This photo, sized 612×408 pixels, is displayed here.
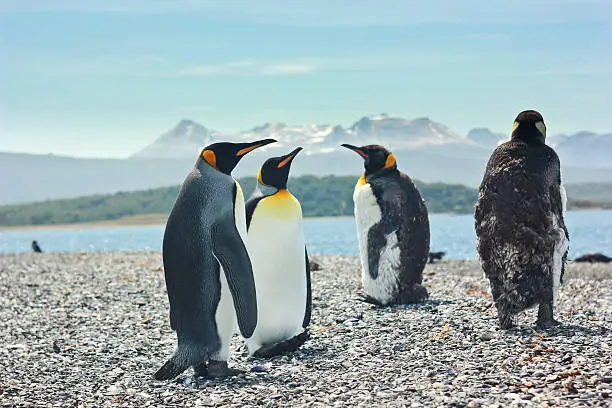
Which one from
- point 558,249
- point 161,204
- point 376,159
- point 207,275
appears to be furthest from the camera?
point 161,204

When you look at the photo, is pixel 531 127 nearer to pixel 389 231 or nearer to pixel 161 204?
pixel 389 231

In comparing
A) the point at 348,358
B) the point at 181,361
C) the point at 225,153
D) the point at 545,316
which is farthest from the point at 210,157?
the point at 545,316

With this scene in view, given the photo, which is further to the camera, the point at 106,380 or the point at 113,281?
the point at 113,281

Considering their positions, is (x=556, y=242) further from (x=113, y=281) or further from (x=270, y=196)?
(x=113, y=281)

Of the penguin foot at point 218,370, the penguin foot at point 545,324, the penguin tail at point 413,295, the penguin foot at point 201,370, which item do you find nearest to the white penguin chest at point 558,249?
the penguin foot at point 545,324

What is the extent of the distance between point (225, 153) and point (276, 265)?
122cm

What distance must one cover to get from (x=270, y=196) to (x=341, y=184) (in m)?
83.6

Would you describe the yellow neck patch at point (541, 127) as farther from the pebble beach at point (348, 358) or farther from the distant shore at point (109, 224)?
the distant shore at point (109, 224)

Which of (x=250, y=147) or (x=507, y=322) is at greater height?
(x=250, y=147)

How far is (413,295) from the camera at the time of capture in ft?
28.0

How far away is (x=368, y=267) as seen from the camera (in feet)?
28.0

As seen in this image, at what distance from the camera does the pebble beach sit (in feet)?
15.8

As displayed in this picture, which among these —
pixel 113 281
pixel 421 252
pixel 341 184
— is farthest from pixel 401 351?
pixel 341 184

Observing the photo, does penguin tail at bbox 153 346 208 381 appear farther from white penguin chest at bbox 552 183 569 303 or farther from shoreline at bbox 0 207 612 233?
shoreline at bbox 0 207 612 233
